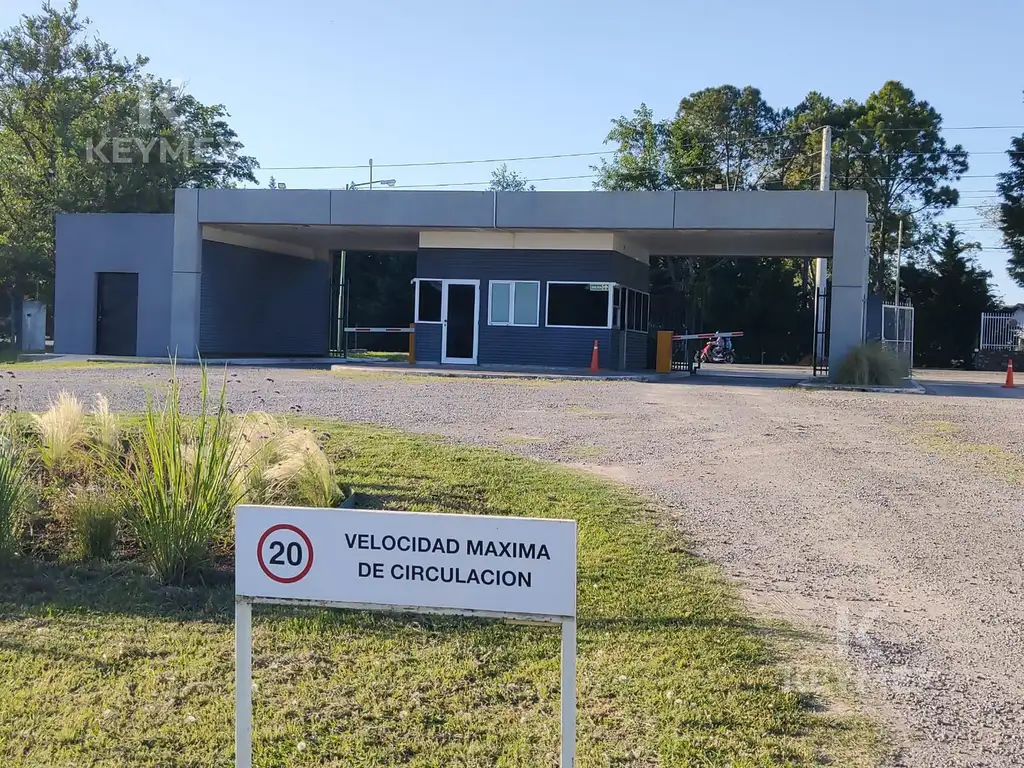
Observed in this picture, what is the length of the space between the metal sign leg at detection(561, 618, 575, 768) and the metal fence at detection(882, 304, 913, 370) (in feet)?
72.1

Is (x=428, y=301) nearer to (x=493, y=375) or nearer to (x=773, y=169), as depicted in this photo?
(x=493, y=375)

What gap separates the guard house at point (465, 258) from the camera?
23.1 metres

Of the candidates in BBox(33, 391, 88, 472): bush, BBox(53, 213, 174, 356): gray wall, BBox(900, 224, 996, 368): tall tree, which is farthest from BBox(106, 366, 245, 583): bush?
BBox(900, 224, 996, 368): tall tree

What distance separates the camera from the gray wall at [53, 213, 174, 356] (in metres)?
27.2

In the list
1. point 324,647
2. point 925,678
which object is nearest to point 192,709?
point 324,647

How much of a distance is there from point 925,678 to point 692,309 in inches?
1754

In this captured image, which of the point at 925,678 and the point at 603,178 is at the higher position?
the point at 603,178

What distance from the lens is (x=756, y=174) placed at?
54750 mm

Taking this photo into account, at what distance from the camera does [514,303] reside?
25.7 m

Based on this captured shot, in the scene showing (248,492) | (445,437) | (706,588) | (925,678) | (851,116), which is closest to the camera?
(925,678)

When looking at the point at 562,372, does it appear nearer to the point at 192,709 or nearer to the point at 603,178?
the point at 192,709

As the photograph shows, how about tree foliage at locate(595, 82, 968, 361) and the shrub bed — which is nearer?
the shrub bed

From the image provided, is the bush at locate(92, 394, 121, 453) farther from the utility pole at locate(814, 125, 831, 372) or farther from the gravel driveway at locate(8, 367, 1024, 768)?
the utility pole at locate(814, 125, 831, 372)

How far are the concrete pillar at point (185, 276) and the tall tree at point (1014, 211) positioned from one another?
36579mm
